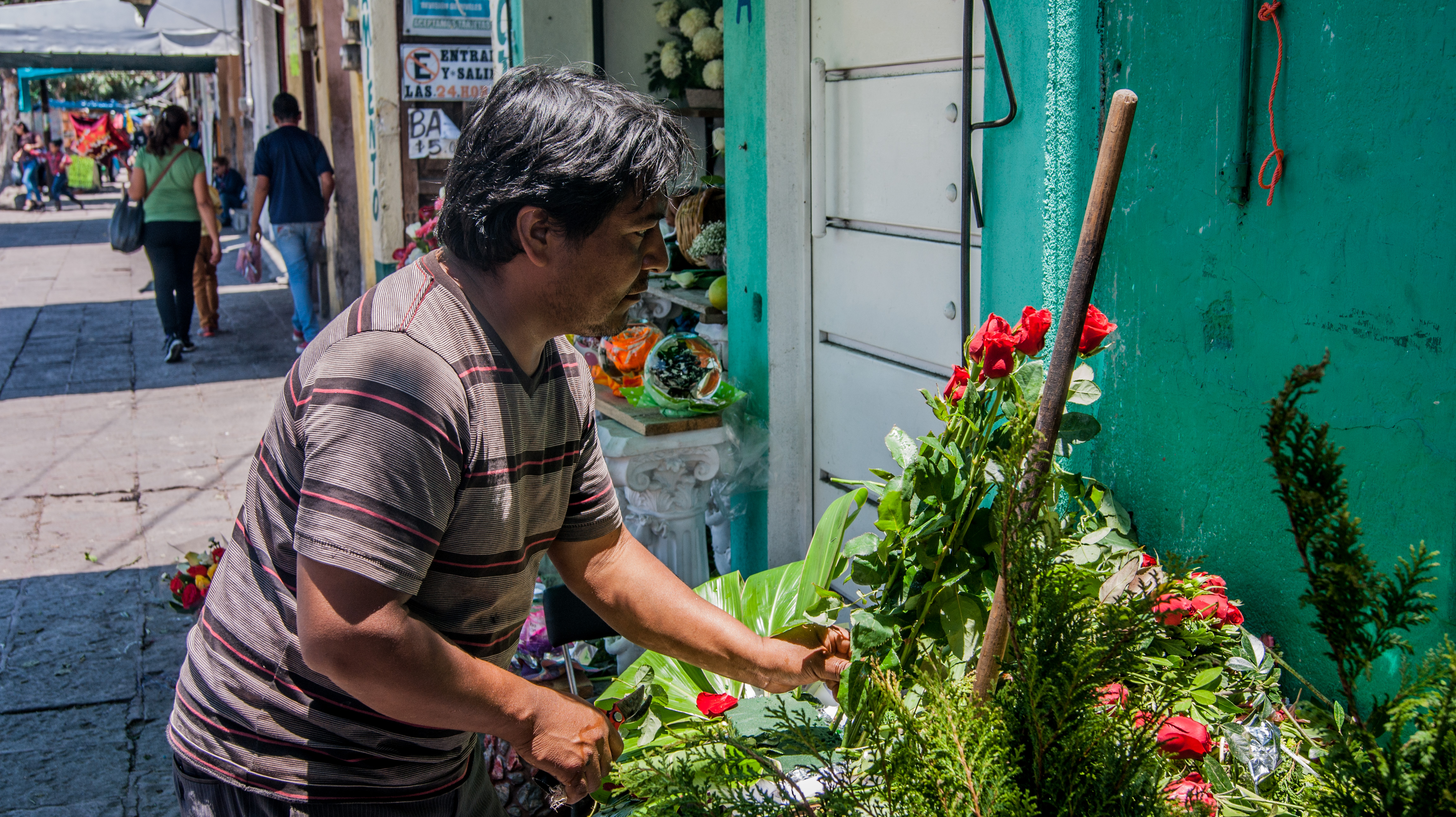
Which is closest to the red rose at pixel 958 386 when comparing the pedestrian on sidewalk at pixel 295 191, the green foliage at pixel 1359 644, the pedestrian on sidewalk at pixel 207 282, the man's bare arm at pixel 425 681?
the man's bare arm at pixel 425 681

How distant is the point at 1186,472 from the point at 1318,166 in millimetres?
642

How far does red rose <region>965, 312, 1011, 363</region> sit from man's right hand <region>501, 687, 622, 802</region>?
0.82m

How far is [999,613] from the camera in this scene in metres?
1.08

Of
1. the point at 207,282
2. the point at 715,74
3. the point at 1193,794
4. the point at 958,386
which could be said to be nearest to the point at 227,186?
the point at 207,282

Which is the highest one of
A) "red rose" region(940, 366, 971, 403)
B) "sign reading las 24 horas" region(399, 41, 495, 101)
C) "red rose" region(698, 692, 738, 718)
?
"sign reading las 24 horas" region(399, 41, 495, 101)

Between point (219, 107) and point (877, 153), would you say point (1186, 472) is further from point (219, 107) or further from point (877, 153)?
point (219, 107)

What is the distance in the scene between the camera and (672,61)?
4.76m

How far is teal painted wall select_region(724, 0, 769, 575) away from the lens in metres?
3.68

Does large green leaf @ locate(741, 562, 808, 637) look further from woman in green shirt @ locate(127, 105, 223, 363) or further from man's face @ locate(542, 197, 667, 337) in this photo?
woman in green shirt @ locate(127, 105, 223, 363)

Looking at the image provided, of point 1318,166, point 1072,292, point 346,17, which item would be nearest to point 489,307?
point 1072,292

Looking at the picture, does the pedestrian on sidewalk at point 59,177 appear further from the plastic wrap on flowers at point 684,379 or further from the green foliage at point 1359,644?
the green foliage at point 1359,644

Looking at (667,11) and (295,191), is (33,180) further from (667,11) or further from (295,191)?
(667,11)

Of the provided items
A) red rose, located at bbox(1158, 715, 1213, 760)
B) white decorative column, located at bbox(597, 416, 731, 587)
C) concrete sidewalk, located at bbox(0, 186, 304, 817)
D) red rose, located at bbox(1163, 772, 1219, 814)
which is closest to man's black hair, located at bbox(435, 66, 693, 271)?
red rose, located at bbox(1163, 772, 1219, 814)

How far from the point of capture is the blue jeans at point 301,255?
8773 mm
